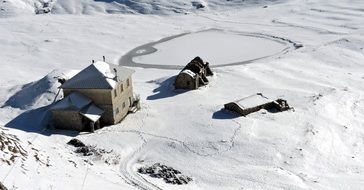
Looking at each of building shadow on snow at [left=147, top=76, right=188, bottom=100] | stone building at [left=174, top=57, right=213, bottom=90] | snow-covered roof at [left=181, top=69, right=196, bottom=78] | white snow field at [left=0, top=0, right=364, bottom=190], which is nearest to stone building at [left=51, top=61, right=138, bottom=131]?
white snow field at [left=0, top=0, right=364, bottom=190]

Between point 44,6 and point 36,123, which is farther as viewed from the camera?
point 44,6

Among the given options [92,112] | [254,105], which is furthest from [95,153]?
[254,105]

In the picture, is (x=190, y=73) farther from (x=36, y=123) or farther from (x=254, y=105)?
(x=36, y=123)

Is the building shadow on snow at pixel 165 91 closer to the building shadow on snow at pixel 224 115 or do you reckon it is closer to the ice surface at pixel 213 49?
the building shadow on snow at pixel 224 115

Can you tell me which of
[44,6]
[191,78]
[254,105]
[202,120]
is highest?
[191,78]

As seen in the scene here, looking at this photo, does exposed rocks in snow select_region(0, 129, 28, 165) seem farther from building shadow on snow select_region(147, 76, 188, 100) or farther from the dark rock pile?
building shadow on snow select_region(147, 76, 188, 100)

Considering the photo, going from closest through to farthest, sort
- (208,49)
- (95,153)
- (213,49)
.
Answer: (95,153)
(213,49)
(208,49)

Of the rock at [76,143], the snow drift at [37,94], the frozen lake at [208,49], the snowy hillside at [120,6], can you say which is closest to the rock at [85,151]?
the rock at [76,143]
